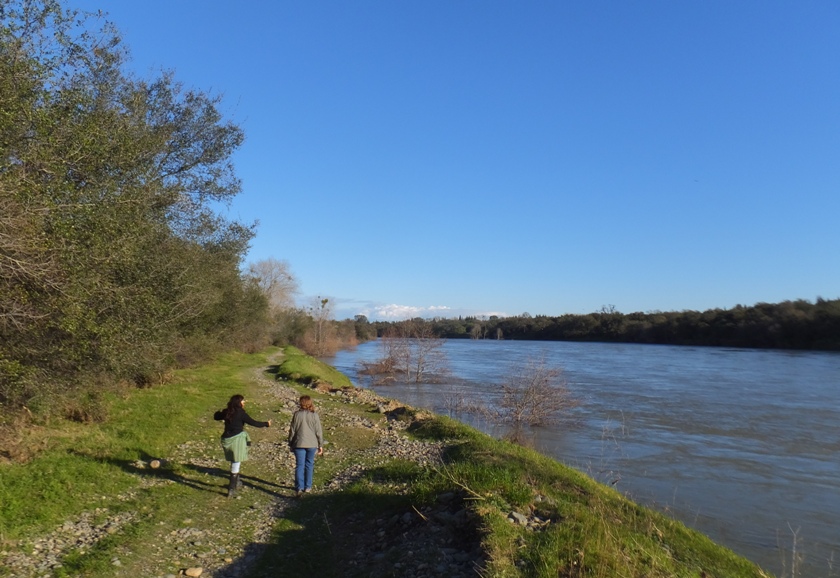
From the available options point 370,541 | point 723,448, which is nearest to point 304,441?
point 370,541

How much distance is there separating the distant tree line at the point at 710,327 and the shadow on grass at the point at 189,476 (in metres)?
46.1

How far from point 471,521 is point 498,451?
6497 millimetres

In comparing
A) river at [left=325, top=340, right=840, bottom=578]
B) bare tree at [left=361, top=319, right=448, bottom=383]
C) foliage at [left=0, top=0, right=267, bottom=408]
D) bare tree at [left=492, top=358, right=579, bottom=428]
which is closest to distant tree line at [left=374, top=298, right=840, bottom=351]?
bare tree at [left=361, top=319, right=448, bottom=383]

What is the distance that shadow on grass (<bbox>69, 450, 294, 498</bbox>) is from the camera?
10.1 m

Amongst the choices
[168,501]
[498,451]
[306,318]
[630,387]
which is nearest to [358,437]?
[498,451]

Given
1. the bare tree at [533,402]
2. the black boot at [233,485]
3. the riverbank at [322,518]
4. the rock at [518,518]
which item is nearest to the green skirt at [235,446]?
the black boot at [233,485]

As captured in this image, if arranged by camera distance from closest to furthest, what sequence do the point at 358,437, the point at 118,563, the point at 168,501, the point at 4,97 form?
the point at 118,563
the point at 4,97
the point at 168,501
the point at 358,437

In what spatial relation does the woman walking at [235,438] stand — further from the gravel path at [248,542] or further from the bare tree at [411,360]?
the bare tree at [411,360]

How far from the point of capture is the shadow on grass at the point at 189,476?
10.1 metres

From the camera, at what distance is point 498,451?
538 inches

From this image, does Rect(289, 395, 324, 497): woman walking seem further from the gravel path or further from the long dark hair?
the long dark hair

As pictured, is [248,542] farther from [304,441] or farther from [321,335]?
[321,335]

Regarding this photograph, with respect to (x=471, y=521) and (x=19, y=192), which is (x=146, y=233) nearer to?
(x=19, y=192)

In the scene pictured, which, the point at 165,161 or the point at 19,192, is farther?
the point at 165,161
